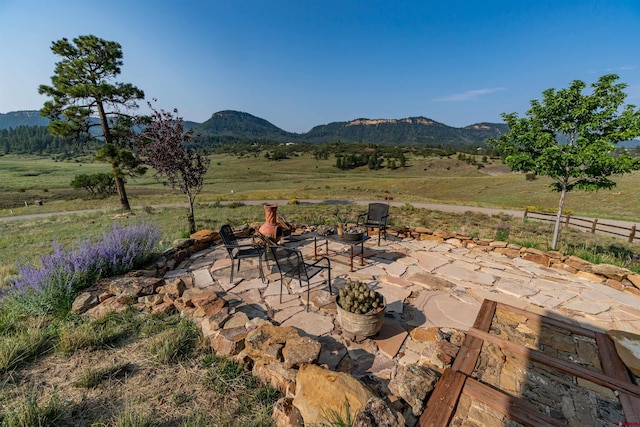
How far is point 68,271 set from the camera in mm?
3674

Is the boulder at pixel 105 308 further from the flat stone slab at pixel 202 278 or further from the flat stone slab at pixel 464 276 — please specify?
the flat stone slab at pixel 464 276

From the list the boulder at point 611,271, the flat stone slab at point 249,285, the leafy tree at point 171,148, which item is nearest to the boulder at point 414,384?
the flat stone slab at point 249,285

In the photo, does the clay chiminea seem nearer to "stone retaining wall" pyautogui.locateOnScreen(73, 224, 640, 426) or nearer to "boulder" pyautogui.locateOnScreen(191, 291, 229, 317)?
"stone retaining wall" pyautogui.locateOnScreen(73, 224, 640, 426)

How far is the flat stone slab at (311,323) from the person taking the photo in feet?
10.1

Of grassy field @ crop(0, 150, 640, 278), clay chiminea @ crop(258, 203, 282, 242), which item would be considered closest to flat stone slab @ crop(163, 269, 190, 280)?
clay chiminea @ crop(258, 203, 282, 242)

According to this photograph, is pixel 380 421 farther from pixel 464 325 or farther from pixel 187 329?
pixel 187 329

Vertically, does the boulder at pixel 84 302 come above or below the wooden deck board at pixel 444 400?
below

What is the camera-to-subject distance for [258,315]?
3.43m

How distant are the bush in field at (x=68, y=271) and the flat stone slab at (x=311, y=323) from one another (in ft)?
9.23

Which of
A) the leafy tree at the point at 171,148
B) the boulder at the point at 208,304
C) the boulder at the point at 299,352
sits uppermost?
the leafy tree at the point at 171,148

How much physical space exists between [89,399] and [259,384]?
134cm

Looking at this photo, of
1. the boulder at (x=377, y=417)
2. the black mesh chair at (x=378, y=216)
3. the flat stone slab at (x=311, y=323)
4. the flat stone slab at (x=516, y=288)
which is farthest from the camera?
the black mesh chair at (x=378, y=216)

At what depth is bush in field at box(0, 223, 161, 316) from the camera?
11.2 feet

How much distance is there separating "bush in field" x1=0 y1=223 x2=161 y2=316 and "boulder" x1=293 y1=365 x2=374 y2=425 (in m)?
3.28
